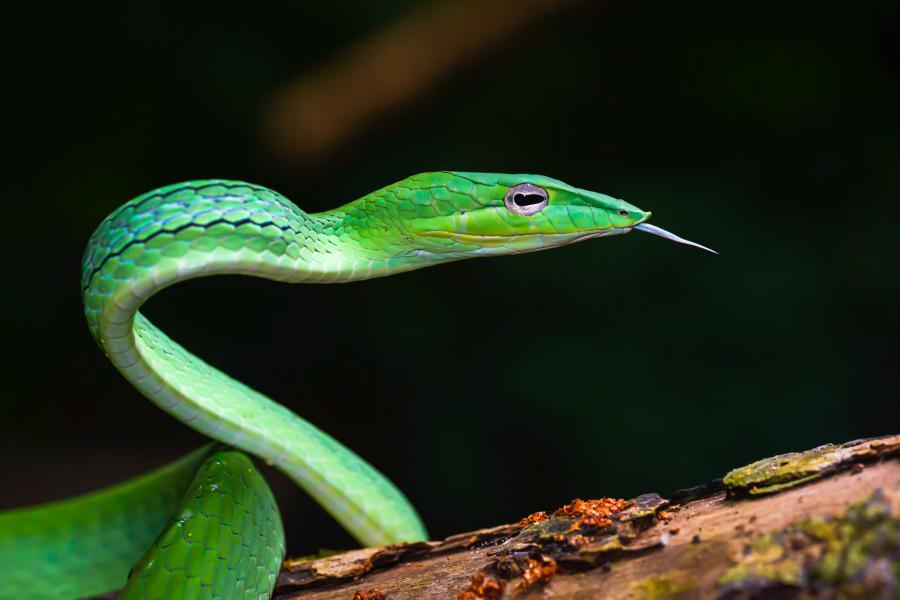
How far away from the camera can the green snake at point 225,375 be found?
7.02ft

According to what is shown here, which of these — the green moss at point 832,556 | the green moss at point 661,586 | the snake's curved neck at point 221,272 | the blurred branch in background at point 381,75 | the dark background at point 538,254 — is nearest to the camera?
the green moss at point 832,556

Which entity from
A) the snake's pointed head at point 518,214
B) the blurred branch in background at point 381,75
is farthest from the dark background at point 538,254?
the snake's pointed head at point 518,214

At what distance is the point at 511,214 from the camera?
2.63 meters

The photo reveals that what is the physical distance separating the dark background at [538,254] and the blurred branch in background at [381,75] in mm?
94

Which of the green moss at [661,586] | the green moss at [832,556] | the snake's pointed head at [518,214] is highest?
the snake's pointed head at [518,214]

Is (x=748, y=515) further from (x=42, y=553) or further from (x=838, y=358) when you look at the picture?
(x=838, y=358)

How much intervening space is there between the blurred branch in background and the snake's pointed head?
2.73 meters

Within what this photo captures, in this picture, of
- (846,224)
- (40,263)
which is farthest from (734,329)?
(40,263)

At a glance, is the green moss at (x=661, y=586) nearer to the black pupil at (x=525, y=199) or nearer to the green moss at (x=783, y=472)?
the green moss at (x=783, y=472)

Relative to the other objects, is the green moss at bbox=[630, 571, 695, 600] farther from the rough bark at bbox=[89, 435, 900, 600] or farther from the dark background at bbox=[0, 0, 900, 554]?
the dark background at bbox=[0, 0, 900, 554]

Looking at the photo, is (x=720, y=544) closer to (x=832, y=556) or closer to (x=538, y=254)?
(x=832, y=556)

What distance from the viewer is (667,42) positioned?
5.41m

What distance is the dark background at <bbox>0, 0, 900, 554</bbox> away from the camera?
4.48 m

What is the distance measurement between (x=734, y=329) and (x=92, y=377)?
4554mm
